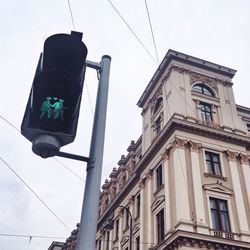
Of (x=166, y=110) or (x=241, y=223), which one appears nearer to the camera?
(x=241, y=223)

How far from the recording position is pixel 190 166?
24.2 m

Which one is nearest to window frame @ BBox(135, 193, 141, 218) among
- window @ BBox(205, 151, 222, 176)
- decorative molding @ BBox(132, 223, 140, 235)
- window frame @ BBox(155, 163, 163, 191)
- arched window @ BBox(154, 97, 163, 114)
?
decorative molding @ BBox(132, 223, 140, 235)

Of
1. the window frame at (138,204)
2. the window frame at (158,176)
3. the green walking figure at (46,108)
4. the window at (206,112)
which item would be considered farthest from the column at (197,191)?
the green walking figure at (46,108)

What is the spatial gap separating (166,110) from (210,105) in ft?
13.0

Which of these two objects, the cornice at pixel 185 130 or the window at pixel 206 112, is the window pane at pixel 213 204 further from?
the window at pixel 206 112

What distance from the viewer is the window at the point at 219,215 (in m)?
22.2

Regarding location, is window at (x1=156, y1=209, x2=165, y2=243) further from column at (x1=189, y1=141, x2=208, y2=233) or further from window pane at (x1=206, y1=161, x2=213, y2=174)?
window pane at (x1=206, y1=161, x2=213, y2=174)

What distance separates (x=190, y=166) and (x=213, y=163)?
2329mm

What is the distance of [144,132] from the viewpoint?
33.0 m

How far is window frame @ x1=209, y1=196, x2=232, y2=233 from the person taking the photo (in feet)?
72.6

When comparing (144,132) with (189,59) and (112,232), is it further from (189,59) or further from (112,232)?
(112,232)

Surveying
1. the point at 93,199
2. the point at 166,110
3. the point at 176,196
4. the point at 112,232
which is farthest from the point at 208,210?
the point at 93,199

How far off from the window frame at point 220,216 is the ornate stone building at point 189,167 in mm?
65

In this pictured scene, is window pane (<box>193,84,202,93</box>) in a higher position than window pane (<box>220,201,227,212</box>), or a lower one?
higher
